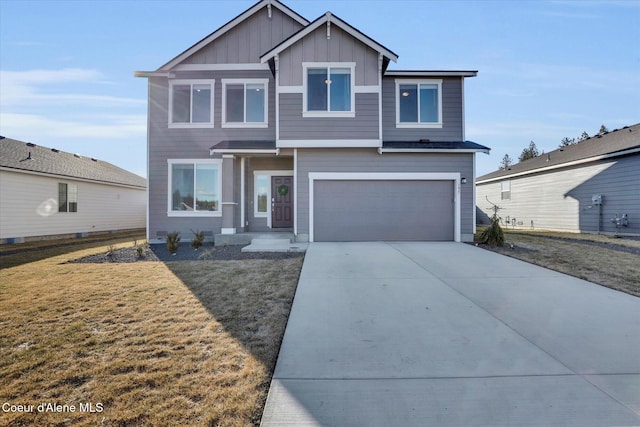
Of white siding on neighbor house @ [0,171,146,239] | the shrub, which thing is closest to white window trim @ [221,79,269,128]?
the shrub

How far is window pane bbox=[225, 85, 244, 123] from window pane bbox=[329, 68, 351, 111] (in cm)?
375

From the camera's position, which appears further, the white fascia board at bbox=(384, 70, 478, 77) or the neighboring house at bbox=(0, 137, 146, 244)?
the neighboring house at bbox=(0, 137, 146, 244)

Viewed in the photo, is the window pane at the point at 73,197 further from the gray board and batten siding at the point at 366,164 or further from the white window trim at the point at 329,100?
the white window trim at the point at 329,100

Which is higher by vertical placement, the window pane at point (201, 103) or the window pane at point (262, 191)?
the window pane at point (201, 103)

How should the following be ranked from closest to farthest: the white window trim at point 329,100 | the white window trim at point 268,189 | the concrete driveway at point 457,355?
the concrete driveway at point 457,355, the white window trim at point 329,100, the white window trim at point 268,189

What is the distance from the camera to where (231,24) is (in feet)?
36.8

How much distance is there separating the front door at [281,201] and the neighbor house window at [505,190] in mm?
17536

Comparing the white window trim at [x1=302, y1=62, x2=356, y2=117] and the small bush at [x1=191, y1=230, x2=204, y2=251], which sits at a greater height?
the white window trim at [x1=302, y1=62, x2=356, y2=117]

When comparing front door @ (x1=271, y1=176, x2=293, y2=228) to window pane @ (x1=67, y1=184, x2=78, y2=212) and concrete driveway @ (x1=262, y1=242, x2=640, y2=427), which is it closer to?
concrete driveway @ (x1=262, y1=242, x2=640, y2=427)

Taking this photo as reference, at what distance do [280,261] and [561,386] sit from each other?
572 centimetres

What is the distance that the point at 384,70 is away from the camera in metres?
10.5

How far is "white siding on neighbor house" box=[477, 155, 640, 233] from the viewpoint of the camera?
1269 centimetres

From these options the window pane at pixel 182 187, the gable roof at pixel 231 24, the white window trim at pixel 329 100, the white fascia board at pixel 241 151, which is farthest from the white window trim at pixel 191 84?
the white window trim at pixel 329 100

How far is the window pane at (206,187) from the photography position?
11180 mm
